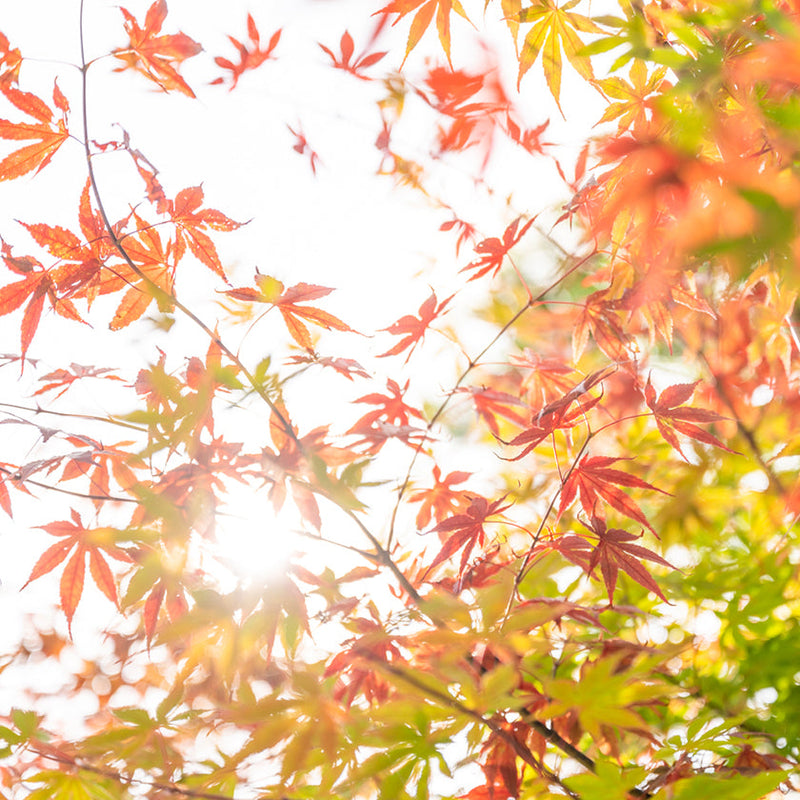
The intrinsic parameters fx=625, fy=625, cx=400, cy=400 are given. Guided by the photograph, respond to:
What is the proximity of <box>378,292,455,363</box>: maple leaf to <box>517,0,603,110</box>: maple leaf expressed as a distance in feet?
1.01

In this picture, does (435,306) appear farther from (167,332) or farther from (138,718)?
(138,718)

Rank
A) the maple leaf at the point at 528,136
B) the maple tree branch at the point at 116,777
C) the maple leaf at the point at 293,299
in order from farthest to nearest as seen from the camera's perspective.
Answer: the maple leaf at the point at 528,136, the maple leaf at the point at 293,299, the maple tree branch at the point at 116,777

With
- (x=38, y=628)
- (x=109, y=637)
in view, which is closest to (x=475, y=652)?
(x=109, y=637)

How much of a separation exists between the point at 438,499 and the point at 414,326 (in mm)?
273

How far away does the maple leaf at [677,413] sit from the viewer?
76cm

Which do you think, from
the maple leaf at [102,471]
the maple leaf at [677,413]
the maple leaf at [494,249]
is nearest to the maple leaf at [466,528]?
the maple leaf at [677,413]

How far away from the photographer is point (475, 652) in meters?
0.74

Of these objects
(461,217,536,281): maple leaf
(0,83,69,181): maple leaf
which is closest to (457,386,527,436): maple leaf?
(461,217,536,281): maple leaf

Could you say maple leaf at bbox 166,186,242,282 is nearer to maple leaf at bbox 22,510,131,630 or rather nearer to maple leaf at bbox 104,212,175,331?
maple leaf at bbox 104,212,175,331

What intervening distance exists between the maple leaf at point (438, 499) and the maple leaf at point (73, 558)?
1.40 ft

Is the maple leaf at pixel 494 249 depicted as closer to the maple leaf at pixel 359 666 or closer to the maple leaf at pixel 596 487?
the maple leaf at pixel 596 487

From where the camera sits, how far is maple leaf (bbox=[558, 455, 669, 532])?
75 centimetres

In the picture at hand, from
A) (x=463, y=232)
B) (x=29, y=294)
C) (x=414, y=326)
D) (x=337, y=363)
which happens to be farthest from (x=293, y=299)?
(x=463, y=232)

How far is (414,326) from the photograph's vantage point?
938mm
